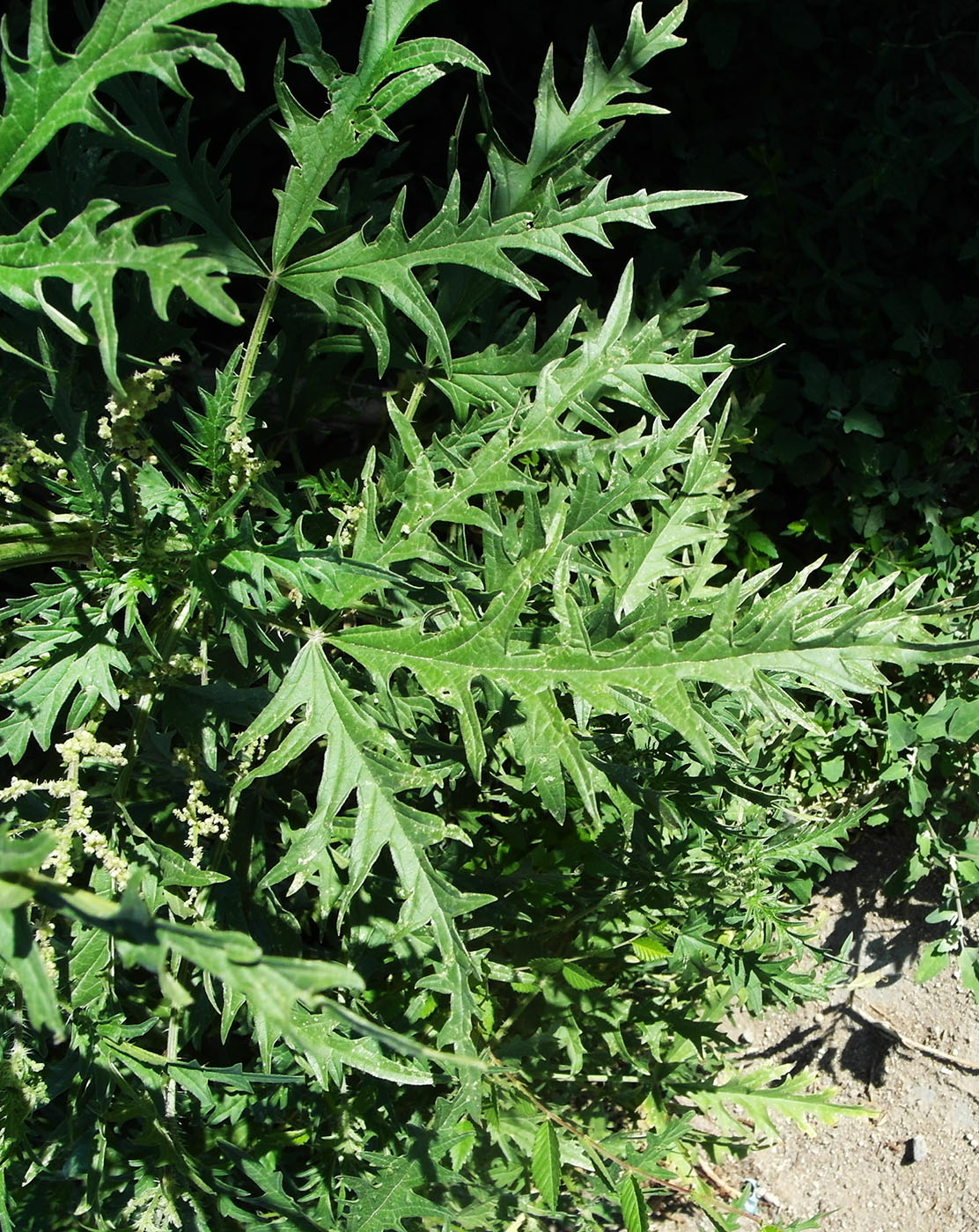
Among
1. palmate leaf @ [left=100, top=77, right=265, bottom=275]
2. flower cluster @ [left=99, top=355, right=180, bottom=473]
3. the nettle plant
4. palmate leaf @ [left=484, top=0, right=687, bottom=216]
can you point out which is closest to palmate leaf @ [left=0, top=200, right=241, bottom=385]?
the nettle plant

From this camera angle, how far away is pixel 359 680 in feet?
5.63

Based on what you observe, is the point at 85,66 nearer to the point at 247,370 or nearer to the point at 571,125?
the point at 247,370

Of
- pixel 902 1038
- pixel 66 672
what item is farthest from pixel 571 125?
pixel 902 1038

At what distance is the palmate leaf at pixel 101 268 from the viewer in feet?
3.56

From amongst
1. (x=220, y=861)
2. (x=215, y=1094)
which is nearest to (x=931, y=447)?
(x=220, y=861)

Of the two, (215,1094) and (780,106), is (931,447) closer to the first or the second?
(780,106)

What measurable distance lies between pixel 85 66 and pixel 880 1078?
3009mm

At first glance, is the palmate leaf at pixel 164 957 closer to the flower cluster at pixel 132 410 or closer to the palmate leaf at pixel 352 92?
the flower cluster at pixel 132 410

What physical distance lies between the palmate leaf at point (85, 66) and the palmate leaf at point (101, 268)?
0.33 feet

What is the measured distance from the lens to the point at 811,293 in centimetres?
296

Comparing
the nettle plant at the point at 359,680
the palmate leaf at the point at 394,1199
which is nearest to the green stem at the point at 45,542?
the nettle plant at the point at 359,680

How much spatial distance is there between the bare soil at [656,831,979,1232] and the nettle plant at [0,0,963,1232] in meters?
0.59

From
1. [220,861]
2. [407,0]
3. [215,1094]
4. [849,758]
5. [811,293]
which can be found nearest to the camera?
[407,0]

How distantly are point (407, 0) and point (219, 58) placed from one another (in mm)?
450
